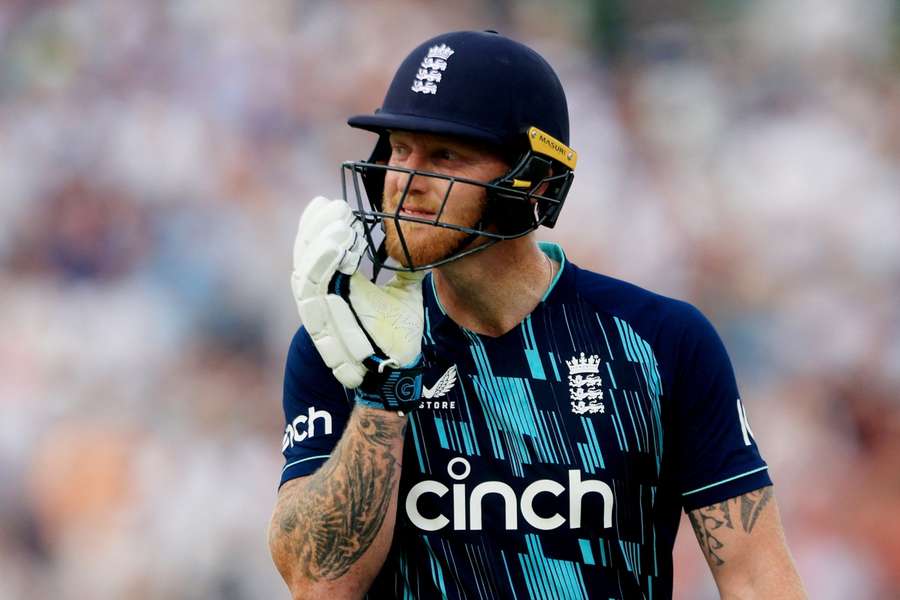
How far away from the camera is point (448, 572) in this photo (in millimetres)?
2291

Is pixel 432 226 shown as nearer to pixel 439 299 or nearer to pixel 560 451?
pixel 439 299

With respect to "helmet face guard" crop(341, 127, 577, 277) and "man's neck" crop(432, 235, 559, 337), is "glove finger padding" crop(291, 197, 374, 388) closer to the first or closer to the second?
"helmet face guard" crop(341, 127, 577, 277)

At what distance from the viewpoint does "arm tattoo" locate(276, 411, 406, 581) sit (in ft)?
7.25

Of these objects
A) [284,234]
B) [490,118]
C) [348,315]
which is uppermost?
[284,234]

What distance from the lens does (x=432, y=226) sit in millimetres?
2273

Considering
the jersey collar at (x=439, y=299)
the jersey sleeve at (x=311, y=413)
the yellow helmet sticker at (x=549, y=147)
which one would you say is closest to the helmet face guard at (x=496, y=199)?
the yellow helmet sticker at (x=549, y=147)

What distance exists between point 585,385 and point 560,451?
5.2 inches

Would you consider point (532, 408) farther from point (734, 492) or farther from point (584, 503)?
point (734, 492)

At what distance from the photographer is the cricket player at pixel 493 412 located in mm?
2229

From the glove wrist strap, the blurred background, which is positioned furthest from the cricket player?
the blurred background

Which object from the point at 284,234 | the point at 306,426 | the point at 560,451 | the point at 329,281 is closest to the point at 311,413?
the point at 306,426

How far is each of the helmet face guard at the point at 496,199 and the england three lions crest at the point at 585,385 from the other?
0.26m

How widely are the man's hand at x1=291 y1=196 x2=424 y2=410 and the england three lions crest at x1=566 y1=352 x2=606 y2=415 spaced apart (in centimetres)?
31

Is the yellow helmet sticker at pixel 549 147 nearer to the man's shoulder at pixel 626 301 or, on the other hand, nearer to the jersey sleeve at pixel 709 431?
the man's shoulder at pixel 626 301
